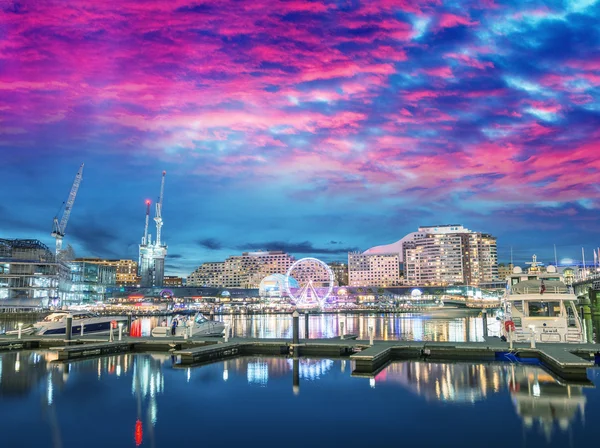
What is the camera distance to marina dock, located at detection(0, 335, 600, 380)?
33500 millimetres

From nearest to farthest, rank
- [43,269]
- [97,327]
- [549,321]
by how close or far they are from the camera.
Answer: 1. [549,321]
2. [97,327]
3. [43,269]

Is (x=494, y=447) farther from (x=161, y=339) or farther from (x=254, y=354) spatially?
(x=161, y=339)

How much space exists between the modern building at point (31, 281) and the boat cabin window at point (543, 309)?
156 m

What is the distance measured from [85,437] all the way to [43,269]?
16841cm

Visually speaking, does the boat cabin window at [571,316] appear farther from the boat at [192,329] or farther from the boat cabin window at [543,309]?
the boat at [192,329]

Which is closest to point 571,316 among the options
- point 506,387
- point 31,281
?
point 506,387

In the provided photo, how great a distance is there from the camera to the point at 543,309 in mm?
42656

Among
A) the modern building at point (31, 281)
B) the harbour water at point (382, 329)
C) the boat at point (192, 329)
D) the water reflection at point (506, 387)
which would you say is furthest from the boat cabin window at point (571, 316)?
the modern building at point (31, 281)

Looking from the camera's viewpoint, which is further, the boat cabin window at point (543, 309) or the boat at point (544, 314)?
the boat cabin window at point (543, 309)

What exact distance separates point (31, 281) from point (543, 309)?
161 m

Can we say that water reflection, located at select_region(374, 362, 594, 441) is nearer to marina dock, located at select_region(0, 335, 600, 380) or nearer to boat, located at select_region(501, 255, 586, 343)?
marina dock, located at select_region(0, 335, 600, 380)

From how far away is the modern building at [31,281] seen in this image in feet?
520

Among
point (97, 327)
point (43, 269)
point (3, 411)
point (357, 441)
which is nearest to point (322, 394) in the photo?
point (357, 441)

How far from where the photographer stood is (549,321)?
4156 centimetres
